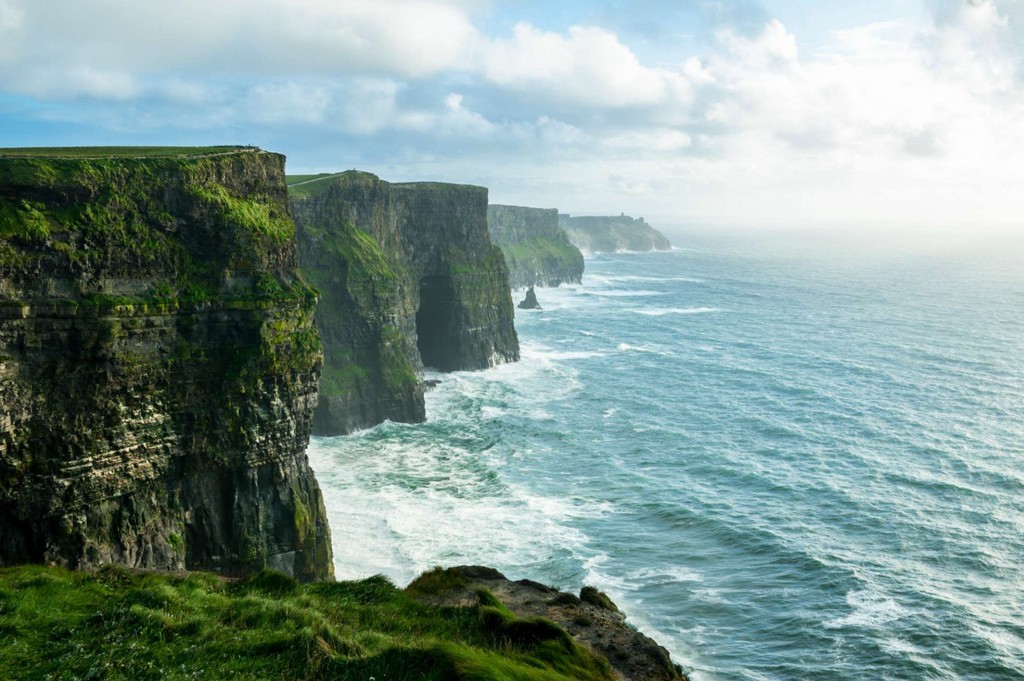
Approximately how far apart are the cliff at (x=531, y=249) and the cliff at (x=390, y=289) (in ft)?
260

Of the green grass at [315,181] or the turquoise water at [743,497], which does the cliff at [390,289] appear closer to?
the green grass at [315,181]

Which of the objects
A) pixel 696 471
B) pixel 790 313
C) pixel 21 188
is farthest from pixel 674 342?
pixel 21 188

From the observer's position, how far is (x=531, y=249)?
186375mm

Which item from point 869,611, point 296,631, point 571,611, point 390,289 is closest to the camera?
point 296,631

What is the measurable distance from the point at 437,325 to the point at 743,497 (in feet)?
157

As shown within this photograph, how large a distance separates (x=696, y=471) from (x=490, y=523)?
17.7 m

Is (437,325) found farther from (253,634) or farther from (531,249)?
(531,249)

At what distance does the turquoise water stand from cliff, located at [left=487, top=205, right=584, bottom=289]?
262ft

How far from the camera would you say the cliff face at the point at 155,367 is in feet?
91.4

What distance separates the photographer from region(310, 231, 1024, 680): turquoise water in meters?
34.6

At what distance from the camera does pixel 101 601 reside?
21.1m

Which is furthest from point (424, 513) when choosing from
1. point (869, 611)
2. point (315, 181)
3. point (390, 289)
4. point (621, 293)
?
point (621, 293)

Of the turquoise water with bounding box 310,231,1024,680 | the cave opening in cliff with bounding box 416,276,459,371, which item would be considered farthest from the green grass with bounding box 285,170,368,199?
the turquoise water with bounding box 310,231,1024,680

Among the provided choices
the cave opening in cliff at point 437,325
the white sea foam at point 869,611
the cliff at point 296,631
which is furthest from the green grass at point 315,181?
the white sea foam at point 869,611
